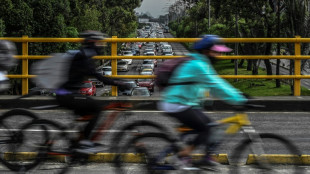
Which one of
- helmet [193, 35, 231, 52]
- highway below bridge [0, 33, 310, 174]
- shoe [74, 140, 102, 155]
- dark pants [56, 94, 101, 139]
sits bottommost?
highway below bridge [0, 33, 310, 174]

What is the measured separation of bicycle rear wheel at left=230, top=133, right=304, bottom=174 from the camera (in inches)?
216

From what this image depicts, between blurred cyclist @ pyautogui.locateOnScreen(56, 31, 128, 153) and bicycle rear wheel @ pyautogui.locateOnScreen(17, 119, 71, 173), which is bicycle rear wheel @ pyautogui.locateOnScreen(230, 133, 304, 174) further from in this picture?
bicycle rear wheel @ pyautogui.locateOnScreen(17, 119, 71, 173)

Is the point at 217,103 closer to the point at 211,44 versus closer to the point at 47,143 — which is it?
the point at 47,143

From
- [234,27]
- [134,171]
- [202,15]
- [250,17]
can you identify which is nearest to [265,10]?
[250,17]

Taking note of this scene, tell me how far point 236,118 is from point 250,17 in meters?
39.5

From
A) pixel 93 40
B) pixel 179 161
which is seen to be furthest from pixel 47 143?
pixel 179 161

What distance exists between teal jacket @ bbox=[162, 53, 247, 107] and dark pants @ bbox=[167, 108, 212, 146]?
90mm

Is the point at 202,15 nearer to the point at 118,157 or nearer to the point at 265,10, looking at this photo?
the point at 265,10

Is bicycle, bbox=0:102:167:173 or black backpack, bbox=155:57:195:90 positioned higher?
black backpack, bbox=155:57:195:90

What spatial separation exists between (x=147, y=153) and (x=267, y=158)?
1188 millimetres

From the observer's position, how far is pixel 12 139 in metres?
6.32

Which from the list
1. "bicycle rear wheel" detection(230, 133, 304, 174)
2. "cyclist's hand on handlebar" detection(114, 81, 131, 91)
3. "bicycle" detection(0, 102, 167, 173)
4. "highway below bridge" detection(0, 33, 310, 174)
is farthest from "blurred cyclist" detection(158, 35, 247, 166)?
"highway below bridge" detection(0, 33, 310, 174)

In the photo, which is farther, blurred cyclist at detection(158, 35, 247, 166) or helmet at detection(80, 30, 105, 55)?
helmet at detection(80, 30, 105, 55)

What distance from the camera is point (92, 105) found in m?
5.96
